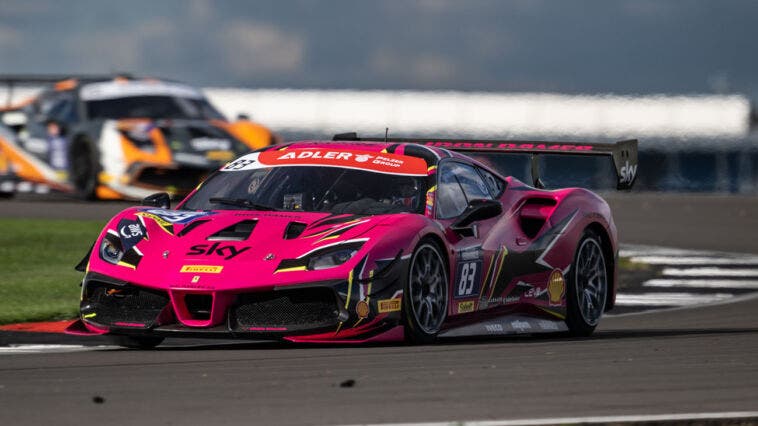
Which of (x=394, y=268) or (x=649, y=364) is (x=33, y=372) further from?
(x=649, y=364)

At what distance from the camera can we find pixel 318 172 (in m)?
9.48

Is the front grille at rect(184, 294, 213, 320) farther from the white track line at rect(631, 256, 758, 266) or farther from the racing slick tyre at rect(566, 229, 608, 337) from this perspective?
the white track line at rect(631, 256, 758, 266)

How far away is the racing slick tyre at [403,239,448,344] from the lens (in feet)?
28.2

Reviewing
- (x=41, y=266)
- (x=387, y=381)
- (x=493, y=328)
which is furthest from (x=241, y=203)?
(x=41, y=266)

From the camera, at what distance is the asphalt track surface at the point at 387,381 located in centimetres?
611

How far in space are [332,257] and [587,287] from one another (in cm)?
262

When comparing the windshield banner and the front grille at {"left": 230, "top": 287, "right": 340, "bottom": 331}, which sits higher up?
the windshield banner

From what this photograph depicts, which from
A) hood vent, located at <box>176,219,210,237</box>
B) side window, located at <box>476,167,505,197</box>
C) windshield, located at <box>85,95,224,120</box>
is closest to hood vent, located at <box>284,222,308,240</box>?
hood vent, located at <box>176,219,210,237</box>

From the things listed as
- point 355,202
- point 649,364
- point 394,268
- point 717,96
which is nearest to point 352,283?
point 394,268

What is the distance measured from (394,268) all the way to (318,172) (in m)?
1.22

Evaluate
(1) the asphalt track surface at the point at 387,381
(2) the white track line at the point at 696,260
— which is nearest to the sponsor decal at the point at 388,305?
(1) the asphalt track surface at the point at 387,381

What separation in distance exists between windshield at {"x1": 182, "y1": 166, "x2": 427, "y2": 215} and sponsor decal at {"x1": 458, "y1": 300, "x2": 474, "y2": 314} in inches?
22.0

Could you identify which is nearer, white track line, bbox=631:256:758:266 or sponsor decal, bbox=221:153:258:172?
sponsor decal, bbox=221:153:258:172

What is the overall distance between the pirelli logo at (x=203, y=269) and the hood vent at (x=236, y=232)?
27 cm
